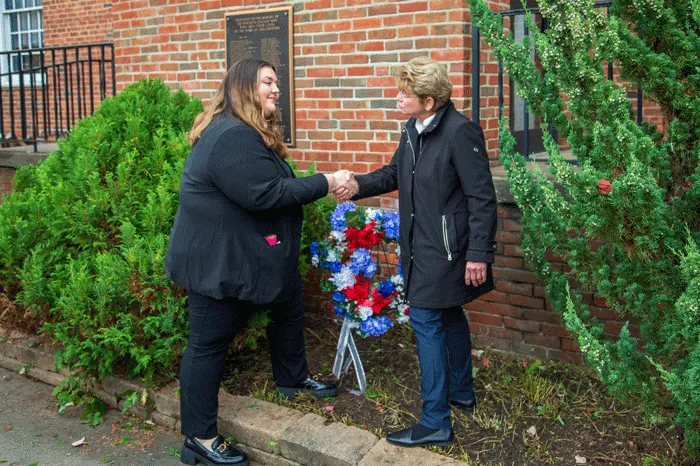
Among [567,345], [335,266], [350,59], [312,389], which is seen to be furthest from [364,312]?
[350,59]

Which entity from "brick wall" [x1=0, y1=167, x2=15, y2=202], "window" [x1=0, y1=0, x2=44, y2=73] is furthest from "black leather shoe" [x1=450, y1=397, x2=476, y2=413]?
"window" [x1=0, y1=0, x2=44, y2=73]

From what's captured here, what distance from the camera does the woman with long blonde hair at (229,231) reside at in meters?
3.71

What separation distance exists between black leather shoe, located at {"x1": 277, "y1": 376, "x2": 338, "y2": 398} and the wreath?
36 centimetres

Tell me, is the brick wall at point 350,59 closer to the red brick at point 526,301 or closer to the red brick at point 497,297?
the red brick at point 497,297

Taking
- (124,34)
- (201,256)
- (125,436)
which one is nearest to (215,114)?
(201,256)

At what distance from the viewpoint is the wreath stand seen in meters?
4.46

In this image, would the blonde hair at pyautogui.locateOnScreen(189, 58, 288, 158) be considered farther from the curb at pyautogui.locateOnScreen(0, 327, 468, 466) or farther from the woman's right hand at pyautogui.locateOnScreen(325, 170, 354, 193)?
the curb at pyautogui.locateOnScreen(0, 327, 468, 466)

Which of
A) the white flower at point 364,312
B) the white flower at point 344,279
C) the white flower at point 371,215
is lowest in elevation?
the white flower at point 364,312

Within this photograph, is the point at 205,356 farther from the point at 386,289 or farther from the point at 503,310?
the point at 503,310

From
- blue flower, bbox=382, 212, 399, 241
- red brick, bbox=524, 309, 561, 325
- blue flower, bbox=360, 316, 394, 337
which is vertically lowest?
red brick, bbox=524, 309, 561, 325

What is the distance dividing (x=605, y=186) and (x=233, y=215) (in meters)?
1.73

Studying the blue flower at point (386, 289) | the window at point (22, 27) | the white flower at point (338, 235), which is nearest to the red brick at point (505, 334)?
the blue flower at point (386, 289)

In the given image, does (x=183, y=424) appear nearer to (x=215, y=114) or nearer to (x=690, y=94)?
(x=215, y=114)

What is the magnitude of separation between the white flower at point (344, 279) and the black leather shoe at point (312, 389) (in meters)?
0.55
